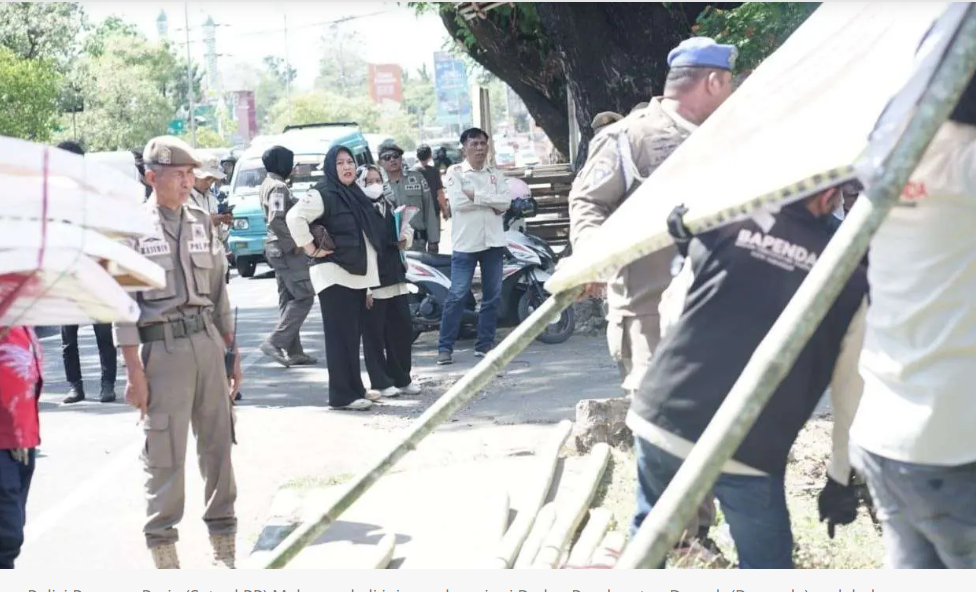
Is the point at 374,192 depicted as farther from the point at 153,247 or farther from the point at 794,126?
the point at 794,126

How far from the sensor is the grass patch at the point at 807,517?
5426 millimetres

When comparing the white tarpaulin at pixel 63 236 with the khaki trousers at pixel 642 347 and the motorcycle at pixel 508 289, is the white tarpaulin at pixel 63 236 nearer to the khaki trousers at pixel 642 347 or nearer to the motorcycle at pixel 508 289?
the khaki trousers at pixel 642 347

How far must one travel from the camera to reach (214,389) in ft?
19.9

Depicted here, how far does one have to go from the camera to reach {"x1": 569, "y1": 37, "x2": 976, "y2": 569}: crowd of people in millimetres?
3104

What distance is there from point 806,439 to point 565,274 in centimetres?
396

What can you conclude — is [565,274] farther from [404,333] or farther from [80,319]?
[404,333]

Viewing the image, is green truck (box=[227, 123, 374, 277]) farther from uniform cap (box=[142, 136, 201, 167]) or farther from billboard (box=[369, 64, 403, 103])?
billboard (box=[369, 64, 403, 103])

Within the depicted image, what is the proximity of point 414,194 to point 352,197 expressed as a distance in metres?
6.26

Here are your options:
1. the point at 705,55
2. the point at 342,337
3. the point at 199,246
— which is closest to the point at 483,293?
the point at 342,337

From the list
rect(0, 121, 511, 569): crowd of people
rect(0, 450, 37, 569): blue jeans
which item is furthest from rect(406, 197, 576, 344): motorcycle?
rect(0, 450, 37, 569): blue jeans

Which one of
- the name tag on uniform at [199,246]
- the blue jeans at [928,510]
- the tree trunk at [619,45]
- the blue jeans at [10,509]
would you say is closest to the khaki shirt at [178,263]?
the name tag on uniform at [199,246]

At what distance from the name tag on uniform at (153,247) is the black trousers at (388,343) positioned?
180 inches

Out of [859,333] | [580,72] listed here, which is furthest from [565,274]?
[580,72]

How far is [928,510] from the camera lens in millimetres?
3172
